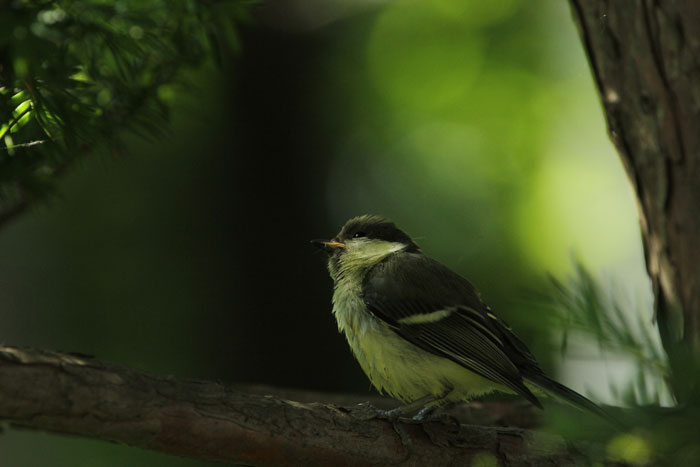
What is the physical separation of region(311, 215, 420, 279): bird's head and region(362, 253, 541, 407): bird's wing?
0.24 m

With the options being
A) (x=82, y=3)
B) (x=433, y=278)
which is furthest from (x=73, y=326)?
(x=82, y=3)

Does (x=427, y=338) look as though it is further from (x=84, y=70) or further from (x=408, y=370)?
(x=84, y=70)

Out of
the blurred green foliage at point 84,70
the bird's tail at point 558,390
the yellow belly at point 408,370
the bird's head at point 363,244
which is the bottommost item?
the bird's tail at point 558,390

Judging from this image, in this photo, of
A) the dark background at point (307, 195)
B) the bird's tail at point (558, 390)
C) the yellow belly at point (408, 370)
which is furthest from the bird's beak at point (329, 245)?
the bird's tail at point (558, 390)

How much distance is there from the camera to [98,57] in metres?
2.47

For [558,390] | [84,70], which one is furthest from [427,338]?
[84,70]

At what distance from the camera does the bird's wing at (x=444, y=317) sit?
2.96 meters

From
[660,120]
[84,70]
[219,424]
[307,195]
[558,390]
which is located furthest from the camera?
[307,195]

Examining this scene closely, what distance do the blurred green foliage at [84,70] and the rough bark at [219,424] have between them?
0.61m

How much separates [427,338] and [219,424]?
1.30 metres

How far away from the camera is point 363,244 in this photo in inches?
151

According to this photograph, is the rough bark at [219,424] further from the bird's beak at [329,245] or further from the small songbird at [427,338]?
the bird's beak at [329,245]

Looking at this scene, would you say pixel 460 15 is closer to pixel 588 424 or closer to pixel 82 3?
pixel 82 3

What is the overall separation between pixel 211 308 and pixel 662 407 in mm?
4332
